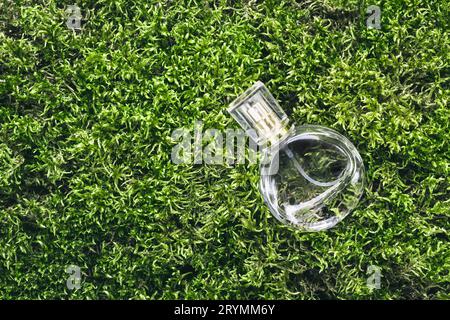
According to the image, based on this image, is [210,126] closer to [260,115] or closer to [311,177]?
[260,115]

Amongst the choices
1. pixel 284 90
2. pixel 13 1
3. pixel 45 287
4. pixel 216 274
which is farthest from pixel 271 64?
pixel 45 287

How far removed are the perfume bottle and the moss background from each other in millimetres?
62

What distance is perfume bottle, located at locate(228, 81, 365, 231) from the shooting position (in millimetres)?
1948

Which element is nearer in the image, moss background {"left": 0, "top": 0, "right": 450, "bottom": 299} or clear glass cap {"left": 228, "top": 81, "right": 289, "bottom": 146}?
clear glass cap {"left": 228, "top": 81, "right": 289, "bottom": 146}

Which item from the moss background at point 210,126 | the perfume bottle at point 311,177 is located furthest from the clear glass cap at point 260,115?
the moss background at point 210,126

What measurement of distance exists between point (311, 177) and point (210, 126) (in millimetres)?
318

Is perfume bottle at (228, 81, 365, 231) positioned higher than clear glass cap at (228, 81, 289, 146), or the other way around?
clear glass cap at (228, 81, 289, 146)

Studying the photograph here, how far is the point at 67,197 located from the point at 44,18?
1.69 ft

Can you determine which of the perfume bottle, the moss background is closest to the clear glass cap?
the perfume bottle

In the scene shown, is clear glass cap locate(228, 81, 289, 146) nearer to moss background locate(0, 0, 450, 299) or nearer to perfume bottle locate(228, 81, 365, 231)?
perfume bottle locate(228, 81, 365, 231)

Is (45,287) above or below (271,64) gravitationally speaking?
below

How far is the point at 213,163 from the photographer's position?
204 centimetres

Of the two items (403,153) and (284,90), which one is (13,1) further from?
(403,153)

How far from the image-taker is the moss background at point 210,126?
2023 millimetres
